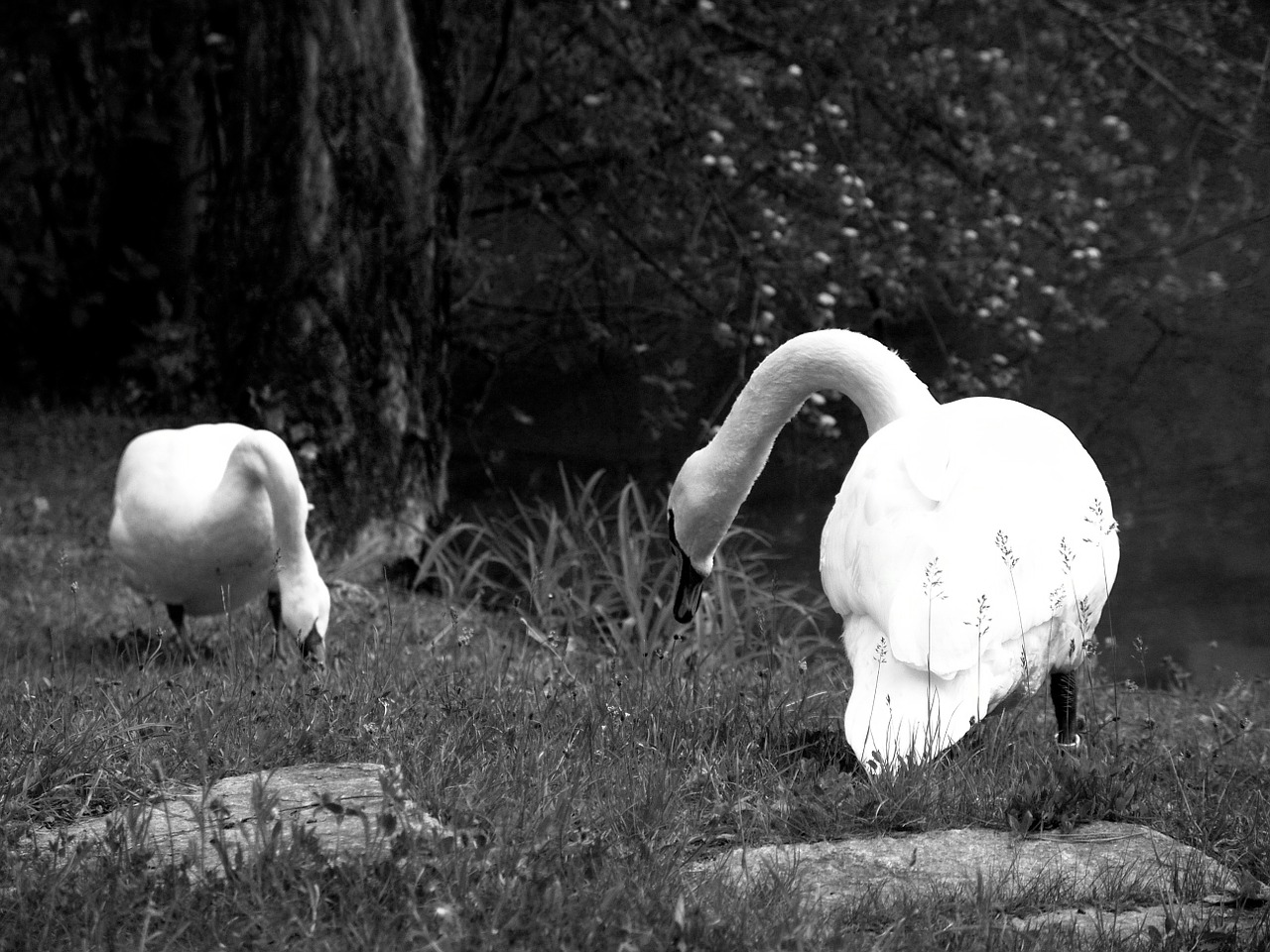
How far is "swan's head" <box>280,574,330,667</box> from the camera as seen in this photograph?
5348 millimetres

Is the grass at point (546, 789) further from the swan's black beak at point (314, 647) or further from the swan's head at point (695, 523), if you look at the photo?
the swan's head at point (695, 523)

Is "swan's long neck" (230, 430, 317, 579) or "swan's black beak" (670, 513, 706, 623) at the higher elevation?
"swan's long neck" (230, 430, 317, 579)

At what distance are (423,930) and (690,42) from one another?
24.1 feet

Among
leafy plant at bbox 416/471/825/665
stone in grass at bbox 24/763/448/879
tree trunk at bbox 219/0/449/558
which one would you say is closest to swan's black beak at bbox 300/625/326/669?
leafy plant at bbox 416/471/825/665

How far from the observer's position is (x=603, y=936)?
2686 millimetres

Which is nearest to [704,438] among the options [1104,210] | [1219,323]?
[1104,210]

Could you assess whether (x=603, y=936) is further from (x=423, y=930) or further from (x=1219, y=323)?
(x=1219, y=323)

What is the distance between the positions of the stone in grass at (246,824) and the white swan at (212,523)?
2292 mm

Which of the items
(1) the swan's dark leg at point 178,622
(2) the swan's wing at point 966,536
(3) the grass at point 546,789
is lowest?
(1) the swan's dark leg at point 178,622

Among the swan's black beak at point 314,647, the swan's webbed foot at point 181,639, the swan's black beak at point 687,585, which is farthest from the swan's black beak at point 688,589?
the swan's webbed foot at point 181,639

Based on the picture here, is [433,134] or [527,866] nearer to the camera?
[527,866]

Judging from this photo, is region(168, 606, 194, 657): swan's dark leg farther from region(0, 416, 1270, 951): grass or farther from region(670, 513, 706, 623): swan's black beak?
region(670, 513, 706, 623): swan's black beak

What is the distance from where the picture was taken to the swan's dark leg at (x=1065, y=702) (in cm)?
413

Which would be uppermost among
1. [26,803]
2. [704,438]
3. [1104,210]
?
[26,803]
